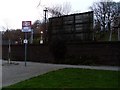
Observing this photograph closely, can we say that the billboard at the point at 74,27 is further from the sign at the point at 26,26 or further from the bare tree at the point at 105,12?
the bare tree at the point at 105,12

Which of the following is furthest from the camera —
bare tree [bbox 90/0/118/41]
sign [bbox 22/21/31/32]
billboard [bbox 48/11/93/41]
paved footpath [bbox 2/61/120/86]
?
bare tree [bbox 90/0/118/41]

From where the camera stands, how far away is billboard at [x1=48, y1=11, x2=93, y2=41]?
28.5 metres

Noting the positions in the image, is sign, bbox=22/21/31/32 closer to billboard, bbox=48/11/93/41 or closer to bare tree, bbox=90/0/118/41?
billboard, bbox=48/11/93/41

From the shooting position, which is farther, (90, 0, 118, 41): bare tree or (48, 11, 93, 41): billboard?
(90, 0, 118, 41): bare tree

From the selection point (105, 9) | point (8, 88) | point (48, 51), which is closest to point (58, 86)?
point (8, 88)

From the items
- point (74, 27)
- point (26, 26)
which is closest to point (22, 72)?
point (26, 26)

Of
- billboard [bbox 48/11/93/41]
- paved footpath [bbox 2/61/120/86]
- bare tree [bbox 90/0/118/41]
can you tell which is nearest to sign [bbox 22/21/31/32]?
paved footpath [bbox 2/61/120/86]

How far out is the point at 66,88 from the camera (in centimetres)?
1120

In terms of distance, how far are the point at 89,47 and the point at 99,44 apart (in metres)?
1.32

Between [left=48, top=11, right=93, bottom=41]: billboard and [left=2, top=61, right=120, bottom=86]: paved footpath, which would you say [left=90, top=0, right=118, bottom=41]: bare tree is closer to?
[left=48, top=11, right=93, bottom=41]: billboard

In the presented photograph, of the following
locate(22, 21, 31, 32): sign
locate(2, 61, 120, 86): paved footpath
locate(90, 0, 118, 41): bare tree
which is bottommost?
locate(2, 61, 120, 86): paved footpath

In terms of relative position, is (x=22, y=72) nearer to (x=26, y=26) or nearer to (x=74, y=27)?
(x=26, y=26)

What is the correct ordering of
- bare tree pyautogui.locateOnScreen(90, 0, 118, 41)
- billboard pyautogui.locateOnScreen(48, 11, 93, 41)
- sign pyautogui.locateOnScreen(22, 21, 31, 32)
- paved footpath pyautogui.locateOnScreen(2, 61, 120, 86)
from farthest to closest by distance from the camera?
bare tree pyautogui.locateOnScreen(90, 0, 118, 41) < billboard pyautogui.locateOnScreen(48, 11, 93, 41) < sign pyautogui.locateOnScreen(22, 21, 31, 32) < paved footpath pyautogui.locateOnScreen(2, 61, 120, 86)

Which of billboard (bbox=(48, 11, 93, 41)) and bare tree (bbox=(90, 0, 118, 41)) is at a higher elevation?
bare tree (bbox=(90, 0, 118, 41))
